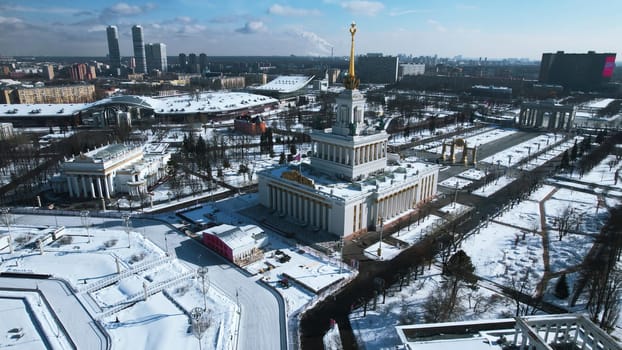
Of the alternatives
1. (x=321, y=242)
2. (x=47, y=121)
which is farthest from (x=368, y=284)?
(x=47, y=121)

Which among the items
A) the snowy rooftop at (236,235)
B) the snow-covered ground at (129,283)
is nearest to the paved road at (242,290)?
the snow-covered ground at (129,283)

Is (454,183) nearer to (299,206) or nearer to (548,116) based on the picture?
(299,206)

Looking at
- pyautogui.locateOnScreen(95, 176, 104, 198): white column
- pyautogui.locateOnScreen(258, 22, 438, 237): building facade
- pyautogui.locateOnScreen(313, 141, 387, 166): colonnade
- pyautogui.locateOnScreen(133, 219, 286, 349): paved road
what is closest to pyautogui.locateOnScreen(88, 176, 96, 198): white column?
pyautogui.locateOnScreen(95, 176, 104, 198): white column

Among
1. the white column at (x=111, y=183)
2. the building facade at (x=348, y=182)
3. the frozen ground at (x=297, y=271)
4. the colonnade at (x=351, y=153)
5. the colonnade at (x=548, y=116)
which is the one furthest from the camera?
the colonnade at (x=548, y=116)

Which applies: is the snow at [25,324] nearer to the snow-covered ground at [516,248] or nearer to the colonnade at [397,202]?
the snow-covered ground at [516,248]

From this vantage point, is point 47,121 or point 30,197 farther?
point 47,121

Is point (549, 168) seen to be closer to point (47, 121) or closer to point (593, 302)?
point (593, 302)

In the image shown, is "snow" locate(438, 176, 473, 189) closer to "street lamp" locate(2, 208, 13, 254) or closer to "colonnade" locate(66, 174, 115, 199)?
"colonnade" locate(66, 174, 115, 199)
